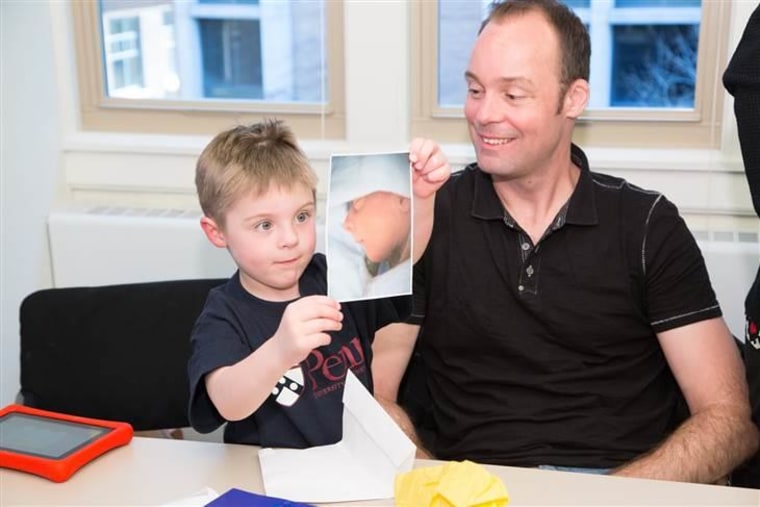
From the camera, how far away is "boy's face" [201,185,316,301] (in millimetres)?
1496

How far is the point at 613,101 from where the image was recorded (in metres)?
2.49

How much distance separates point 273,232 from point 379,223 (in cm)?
18

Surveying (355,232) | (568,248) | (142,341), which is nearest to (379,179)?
(355,232)

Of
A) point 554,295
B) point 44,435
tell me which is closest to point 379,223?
point 554,295

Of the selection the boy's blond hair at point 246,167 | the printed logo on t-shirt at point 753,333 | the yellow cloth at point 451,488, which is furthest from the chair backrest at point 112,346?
the printed logo on t-shirt at point 753,333

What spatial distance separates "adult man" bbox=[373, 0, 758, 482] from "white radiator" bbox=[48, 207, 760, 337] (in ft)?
2.06

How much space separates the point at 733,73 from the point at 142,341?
1.27 metres

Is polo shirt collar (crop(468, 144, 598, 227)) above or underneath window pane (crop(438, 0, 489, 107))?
underneath

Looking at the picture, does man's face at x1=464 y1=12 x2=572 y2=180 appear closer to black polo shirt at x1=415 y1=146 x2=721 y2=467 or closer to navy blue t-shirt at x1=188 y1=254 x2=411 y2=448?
black polo shirt at x1=415 y1=146 x2=721 y2=467

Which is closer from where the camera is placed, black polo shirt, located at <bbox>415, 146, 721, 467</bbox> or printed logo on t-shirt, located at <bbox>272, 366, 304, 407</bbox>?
printed logo on t-shirt, located at <bbox>272, 366, 304, 407</bbox>

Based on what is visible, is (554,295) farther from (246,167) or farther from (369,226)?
(246,167)

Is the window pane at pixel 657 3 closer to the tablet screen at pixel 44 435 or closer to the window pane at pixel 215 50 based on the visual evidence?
the window pane at pixel 215 50

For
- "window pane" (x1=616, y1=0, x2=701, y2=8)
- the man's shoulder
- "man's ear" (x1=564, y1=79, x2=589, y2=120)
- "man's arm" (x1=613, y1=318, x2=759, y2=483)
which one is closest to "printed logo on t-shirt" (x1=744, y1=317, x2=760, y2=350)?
"man's arm" (x1=613, y1=318, x2=759, y2=483)

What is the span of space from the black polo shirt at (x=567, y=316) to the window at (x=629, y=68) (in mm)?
575
